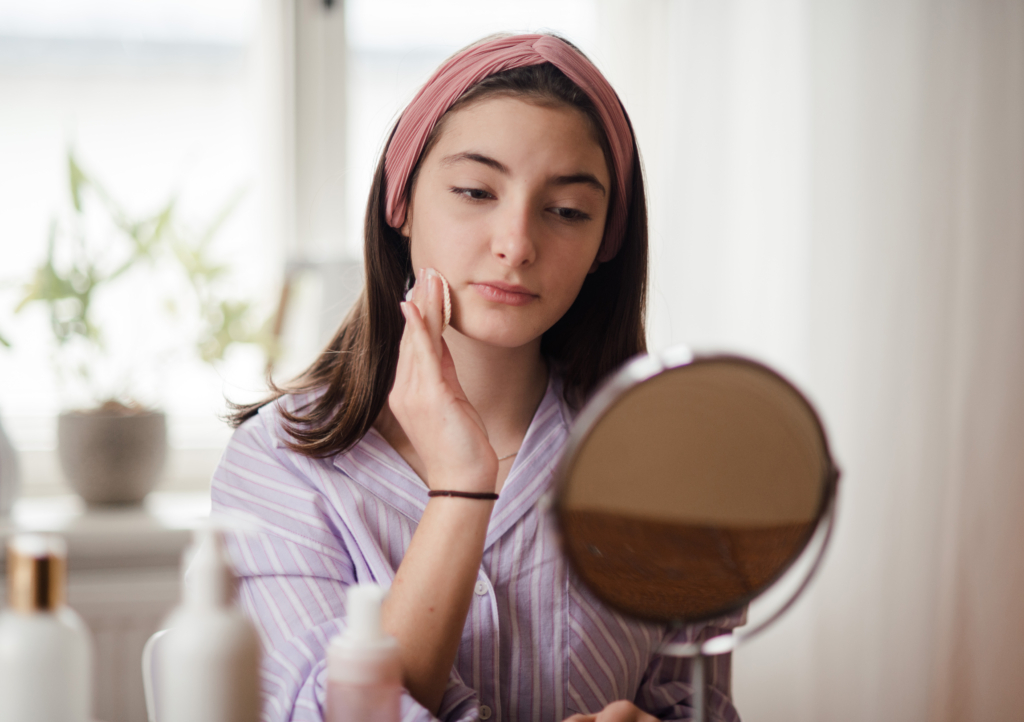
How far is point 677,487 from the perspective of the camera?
52 cm

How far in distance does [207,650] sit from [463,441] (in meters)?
0.28

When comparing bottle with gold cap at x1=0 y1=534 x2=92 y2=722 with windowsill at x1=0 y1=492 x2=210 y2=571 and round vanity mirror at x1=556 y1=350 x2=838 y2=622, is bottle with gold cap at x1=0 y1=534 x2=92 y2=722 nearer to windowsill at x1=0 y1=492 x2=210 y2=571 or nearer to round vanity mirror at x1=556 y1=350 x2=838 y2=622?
round vanity mirror at x1=556 y1=350 x2=838 y2=622

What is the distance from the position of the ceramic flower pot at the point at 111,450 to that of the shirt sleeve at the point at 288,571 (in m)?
0.69

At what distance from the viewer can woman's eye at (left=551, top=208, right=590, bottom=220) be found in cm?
78

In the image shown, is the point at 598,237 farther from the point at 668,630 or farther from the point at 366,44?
the point at 366,44

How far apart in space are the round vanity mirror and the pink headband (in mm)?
374

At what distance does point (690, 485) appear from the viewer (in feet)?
1.70

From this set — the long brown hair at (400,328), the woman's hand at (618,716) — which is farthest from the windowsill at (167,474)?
the woman's hand at (618,716)

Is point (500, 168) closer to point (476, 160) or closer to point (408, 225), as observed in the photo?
point (476, 160)

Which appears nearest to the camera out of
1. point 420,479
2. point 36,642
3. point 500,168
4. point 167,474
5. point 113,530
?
point 36,642

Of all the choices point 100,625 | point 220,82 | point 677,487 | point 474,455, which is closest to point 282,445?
Answer: point 474,455

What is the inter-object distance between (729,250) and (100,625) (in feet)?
4.23

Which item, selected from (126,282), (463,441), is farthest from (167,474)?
(463,441)

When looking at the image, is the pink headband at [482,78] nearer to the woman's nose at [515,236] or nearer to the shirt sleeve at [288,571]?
the woman's nose at [515,236]
